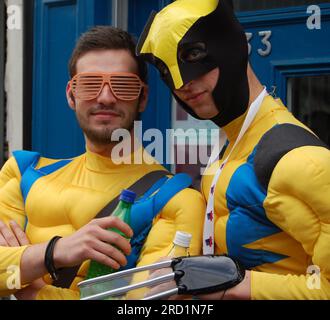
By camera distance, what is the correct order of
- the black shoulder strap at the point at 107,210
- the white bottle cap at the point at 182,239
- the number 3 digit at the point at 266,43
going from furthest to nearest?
the number 3 digit at the point at 266,43
the black shoulder strap at the point at 107,210
the white bottle cap at the point at 182,239

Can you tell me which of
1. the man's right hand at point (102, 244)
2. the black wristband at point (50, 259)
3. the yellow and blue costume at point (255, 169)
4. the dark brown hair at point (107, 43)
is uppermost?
the dark brown hair at point (107, 43)

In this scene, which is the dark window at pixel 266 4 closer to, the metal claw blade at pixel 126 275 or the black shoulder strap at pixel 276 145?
the black shoulder strap at pixel 276 145

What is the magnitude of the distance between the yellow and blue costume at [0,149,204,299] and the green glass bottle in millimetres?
104

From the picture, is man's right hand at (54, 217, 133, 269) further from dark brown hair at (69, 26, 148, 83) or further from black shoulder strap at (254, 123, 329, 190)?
dark brown hair at (69, 26, 148, 83)

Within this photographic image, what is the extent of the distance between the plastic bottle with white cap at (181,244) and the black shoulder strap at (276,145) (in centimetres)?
29

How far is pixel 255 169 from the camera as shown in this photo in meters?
1.96

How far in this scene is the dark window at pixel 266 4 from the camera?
3027 millimetres

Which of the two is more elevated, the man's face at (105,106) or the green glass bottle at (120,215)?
the man's face at (105,106)

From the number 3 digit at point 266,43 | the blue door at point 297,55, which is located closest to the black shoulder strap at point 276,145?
the blue door at point 297,55

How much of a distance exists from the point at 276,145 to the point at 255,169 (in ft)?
0.31

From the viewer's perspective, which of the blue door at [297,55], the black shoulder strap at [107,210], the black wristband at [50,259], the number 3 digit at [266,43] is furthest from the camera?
the number 3 digit at [266,43]

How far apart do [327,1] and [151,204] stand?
1.37 m

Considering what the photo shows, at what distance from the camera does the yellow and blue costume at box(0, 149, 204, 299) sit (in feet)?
7.19
